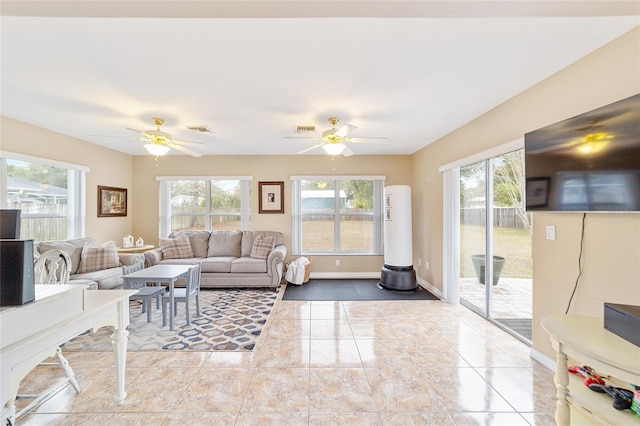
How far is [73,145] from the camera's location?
4176mm

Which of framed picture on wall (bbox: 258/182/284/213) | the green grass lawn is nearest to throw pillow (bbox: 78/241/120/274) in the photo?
framed picture on wall (bbox: 258/182/284/213)

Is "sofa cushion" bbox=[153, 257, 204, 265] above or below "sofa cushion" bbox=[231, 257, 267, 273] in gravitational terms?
above

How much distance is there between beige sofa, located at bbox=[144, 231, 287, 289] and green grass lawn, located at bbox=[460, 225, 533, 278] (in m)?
2.94

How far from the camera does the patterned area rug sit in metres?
2.69

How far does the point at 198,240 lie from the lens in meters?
5.14

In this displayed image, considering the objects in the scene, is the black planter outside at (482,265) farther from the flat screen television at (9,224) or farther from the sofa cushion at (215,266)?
the flat screen television at (9,224)

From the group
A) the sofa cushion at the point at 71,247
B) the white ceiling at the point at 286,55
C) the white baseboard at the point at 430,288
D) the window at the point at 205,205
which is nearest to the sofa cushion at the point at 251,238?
the window at the point at 205,205

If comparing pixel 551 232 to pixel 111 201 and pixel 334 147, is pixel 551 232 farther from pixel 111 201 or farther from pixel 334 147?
pixel 111 201

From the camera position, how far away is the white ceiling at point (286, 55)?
1.13 m

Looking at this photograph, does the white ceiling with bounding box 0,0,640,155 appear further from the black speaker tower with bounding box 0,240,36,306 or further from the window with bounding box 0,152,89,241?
the black speaker tower with bounding box 0,240,36,306

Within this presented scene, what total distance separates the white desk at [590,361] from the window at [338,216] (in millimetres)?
4049

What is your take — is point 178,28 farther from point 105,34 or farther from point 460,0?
point 460,0

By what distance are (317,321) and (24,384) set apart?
2575 millimetres

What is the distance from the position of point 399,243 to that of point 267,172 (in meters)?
2.94
